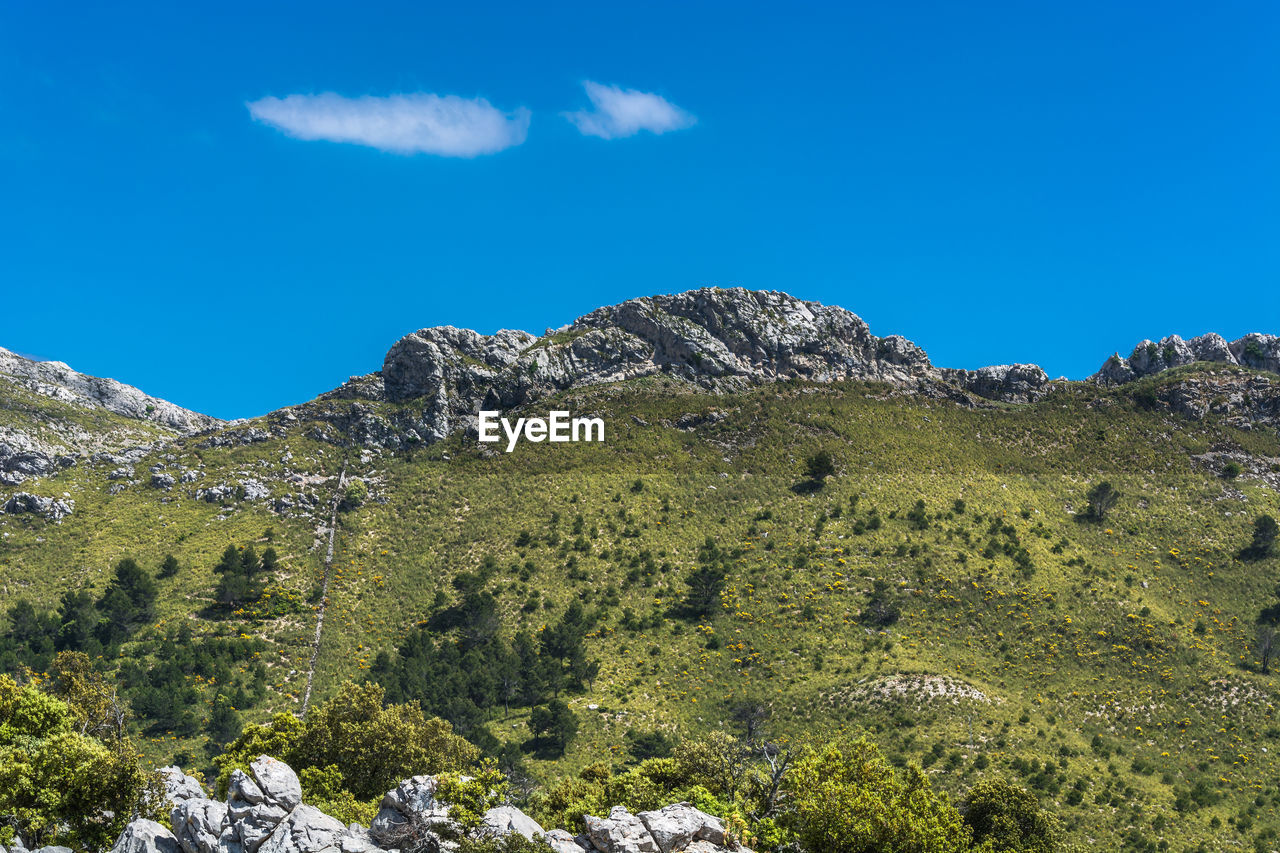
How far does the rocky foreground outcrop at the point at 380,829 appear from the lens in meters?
35.4

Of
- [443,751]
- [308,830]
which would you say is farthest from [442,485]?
[308,830]

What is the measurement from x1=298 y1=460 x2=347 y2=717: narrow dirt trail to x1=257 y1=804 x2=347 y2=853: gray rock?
141 ft

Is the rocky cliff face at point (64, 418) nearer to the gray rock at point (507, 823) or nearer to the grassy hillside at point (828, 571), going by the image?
the grassy hillside at point (828, 571)

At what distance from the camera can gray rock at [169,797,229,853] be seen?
35.9 metres

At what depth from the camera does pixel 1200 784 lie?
212 ft

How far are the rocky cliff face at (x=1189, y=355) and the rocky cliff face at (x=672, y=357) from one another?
20.2m

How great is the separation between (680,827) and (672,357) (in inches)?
4429

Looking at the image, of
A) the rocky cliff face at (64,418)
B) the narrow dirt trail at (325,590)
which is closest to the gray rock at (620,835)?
the narrow dirt trail at (325,590)

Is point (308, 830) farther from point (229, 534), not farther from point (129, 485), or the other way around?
point (129, 485)

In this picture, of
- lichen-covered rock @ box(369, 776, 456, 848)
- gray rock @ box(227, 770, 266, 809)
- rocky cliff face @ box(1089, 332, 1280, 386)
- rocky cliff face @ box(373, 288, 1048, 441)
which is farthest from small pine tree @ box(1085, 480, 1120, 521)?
gray rock @ box(227, 770, 266, 809)

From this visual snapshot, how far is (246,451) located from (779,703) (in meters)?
85.1

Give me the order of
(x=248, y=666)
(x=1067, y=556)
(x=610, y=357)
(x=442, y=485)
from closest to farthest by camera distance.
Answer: (x=248, y=666) → (x=1067, y=556) → (x=442, y=485) → (x=610, y=357)

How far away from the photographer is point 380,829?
37031 millimetres

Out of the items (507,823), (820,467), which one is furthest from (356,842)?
(820,467)
